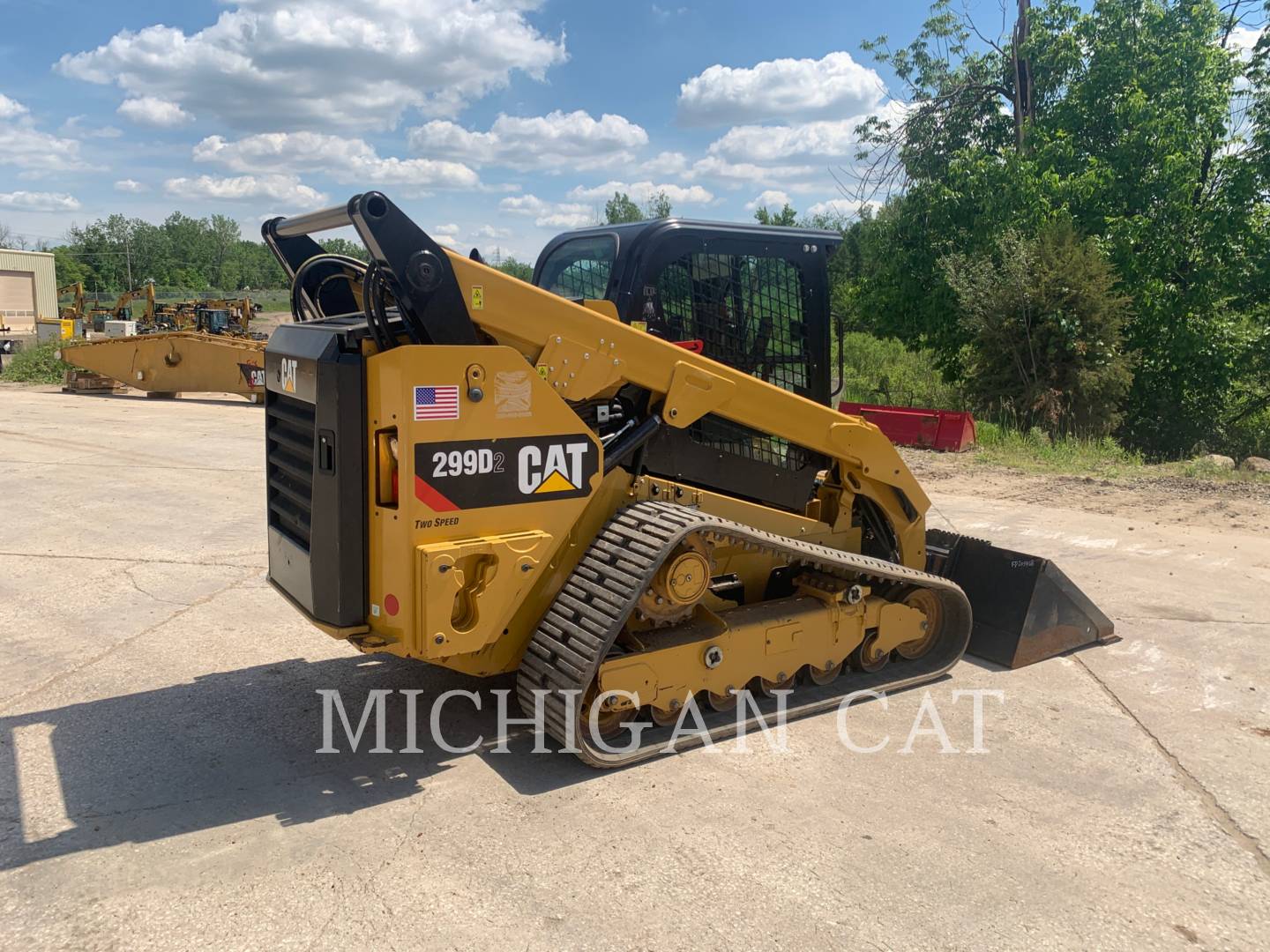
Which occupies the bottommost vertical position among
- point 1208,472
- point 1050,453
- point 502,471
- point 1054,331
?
point 1208,472

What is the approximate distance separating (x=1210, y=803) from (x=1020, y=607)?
1.78 m

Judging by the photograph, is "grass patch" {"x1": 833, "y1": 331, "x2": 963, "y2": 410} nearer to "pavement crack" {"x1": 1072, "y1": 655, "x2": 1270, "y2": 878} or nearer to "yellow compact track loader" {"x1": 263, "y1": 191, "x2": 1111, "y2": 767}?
"yellow compact track loader" {"x1": 263, "y1": 191, "x2": 1111, "y2": 767}

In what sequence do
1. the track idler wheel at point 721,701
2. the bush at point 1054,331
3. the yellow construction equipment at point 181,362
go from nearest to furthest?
the track idler wheel at point 721,701, the bush at point 1054,331, the yellow construction equipment at point 181,362

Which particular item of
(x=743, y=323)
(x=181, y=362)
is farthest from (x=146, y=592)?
(x=181, y=362)

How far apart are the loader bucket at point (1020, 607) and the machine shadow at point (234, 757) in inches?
111

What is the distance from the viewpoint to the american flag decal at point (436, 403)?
371 cm

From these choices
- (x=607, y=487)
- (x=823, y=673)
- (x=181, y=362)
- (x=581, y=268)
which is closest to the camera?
(x=607, y=487)

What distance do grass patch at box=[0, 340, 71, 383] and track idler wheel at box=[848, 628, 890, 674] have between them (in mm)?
22699

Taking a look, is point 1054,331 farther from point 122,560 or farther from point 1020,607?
point 122,560

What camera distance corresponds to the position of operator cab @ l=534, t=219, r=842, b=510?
15.8 feet

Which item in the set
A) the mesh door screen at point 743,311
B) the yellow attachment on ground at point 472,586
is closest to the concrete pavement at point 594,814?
the yellow attachment on ground at point 472,586

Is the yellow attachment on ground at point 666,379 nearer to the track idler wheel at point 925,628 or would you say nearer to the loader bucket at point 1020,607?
the track idler wheel at point 925,628

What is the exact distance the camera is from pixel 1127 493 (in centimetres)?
1115

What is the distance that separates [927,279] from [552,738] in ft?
62.4
